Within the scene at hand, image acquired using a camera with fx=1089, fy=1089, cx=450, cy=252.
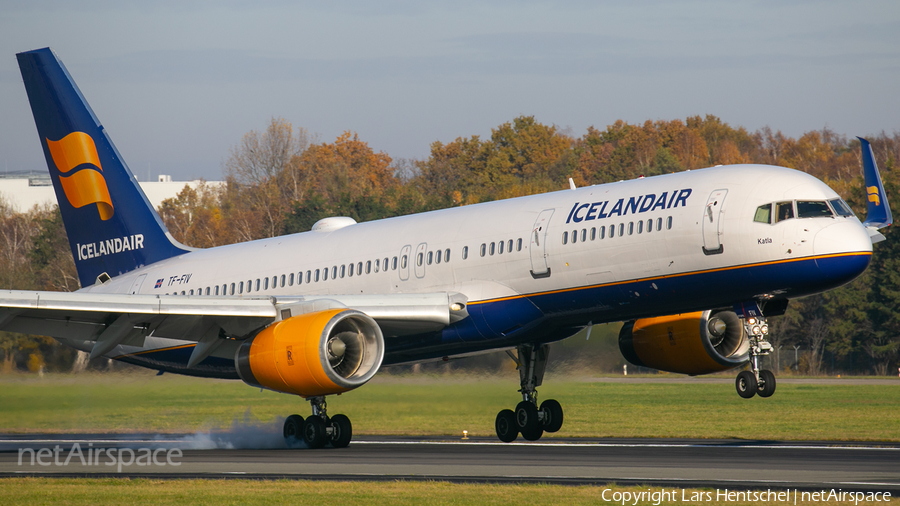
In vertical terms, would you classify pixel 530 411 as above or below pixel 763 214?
below

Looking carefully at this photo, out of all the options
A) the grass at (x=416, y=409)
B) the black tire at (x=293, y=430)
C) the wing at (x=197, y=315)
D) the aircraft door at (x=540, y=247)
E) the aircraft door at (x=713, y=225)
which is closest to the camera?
the aircraft door at (x=713, y=225)

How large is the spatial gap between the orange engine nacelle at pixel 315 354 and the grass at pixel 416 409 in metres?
6.78

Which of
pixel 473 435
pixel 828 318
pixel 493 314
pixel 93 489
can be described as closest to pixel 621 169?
pixel 828 318

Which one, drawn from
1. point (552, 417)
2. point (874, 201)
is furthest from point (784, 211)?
point (552, 417)

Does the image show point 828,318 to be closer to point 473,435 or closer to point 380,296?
point 473,435

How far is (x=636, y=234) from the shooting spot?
2439 cm

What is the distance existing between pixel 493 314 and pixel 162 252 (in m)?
13.5

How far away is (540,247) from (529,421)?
19.5 ft

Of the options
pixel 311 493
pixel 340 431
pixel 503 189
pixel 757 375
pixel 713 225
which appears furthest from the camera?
pixel 503 189

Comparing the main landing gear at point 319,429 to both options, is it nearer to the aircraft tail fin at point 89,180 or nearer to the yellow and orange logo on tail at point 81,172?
the aircraft tail fin at point 89,180

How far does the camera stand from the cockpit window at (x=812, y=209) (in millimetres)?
22828

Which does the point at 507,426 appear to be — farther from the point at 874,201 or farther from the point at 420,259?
the point at 874,201

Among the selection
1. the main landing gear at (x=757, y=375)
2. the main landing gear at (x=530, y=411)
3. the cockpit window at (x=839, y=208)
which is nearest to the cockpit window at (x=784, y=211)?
the cockpit window at (x=839, y=208)

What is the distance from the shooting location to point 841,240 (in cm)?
2231
